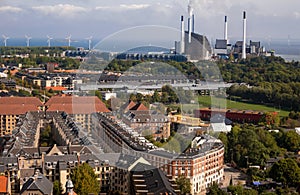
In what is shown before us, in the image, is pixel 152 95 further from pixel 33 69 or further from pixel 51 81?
pixel 33 69

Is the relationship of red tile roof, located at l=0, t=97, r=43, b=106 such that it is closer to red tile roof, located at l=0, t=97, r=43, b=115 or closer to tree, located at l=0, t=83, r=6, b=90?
red tile roof, located at l=0, t=97, r=43, b=115

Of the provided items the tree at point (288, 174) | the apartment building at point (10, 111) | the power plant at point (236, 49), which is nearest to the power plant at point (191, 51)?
the power plant at point (236, 49)

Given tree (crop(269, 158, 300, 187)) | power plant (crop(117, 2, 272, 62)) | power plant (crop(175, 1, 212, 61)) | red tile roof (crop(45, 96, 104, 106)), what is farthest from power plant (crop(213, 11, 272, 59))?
tree (crop(269, 158, 300, 187))

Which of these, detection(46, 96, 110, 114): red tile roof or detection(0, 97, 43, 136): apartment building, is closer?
detection(46, 96, 110, 114): red tile roof

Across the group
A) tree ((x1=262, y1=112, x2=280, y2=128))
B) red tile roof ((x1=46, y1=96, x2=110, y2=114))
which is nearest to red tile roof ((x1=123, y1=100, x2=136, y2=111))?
red tile roof ((x1=46, y1=96, x2=110, y2=114))

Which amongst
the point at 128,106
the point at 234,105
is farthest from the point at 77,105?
the point at 234,105

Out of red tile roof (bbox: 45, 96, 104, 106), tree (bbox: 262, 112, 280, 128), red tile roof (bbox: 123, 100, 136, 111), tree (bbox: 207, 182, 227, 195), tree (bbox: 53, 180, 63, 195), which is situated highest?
red tile roof (bbox: 45, 96, 104, 106)

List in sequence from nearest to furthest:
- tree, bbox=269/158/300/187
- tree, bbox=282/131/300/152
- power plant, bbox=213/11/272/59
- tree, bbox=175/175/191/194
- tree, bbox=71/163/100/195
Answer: tree, bbox=71/163/100/195, tree, bbox=175/175/191/194, tree, bbox=269/158/300/187, tree, bbox=282/131/300/152, power plant, bbox=213/11/272/59

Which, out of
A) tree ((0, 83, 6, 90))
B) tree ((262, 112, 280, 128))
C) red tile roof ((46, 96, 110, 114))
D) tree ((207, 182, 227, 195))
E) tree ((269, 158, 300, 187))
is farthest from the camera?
tree ((0, 83, 6, 90))

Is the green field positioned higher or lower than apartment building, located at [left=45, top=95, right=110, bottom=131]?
lower

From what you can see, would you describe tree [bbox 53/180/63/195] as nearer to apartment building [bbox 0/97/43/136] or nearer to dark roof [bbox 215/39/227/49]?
apartment building [bbox 0/97/43/136]
